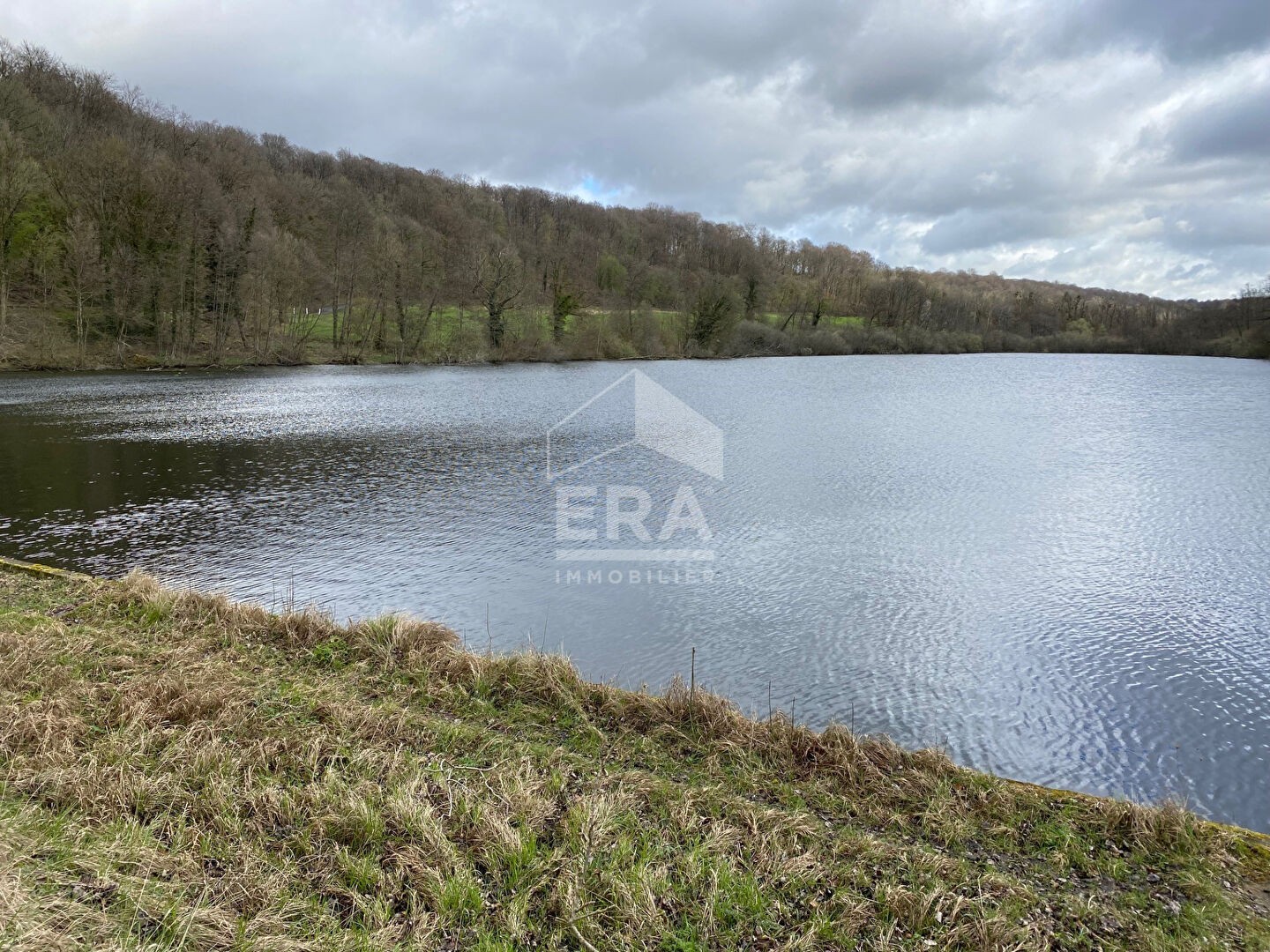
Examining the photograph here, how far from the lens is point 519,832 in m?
4.27

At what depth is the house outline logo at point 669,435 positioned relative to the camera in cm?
1977

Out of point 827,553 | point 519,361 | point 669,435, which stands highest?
point 519,361

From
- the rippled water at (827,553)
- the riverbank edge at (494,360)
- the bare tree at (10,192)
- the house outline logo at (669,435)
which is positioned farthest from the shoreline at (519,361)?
the house outline logo at (669,435)

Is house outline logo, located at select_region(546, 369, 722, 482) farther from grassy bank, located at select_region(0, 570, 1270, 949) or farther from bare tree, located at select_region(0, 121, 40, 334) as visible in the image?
bare tree, located at select_region(0, 121, 40, 334)

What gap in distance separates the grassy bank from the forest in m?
45.6

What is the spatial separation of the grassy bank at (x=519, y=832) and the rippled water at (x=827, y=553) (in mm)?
1664

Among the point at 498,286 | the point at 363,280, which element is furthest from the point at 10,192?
the point at 498,286

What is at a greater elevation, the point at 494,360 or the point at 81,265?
the point at 81,265

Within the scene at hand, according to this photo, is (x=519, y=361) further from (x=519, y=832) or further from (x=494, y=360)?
(x=519, y=832)

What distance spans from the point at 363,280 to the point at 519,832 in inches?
2422

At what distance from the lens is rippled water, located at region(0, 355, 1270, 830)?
7.49 metres

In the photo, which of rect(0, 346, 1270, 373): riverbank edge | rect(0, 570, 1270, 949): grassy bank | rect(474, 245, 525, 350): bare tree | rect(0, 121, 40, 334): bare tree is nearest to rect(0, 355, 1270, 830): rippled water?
rect(0, 570, 1270, 949): grassy bank

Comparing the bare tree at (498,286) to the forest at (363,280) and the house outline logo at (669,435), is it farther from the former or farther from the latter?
the house outline logo at (669,435)

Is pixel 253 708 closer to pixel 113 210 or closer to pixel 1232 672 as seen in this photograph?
pixel 1232 672
